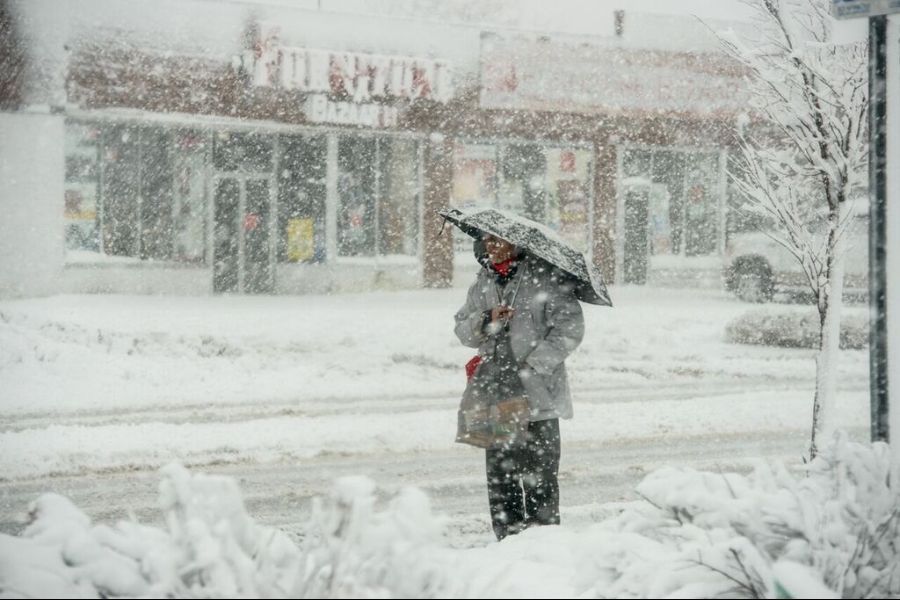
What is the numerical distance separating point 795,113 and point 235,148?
16.7m

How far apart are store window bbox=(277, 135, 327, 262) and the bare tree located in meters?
16.0

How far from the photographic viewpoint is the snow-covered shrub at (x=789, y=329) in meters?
16.3

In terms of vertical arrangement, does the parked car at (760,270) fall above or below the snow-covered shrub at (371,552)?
above

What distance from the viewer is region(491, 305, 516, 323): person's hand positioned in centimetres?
501

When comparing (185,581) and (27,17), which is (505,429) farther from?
(27,17)

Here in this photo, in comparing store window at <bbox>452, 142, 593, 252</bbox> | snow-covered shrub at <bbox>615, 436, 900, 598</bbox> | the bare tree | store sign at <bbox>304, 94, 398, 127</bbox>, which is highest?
store sign at <bbox>304, 94, 398, 127</bbox>

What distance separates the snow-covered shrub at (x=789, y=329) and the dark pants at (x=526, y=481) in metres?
12.4

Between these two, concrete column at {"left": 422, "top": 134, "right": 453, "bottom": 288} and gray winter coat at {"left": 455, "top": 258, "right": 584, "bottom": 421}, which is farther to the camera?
concrete column at {"left": 422, "top": 134, "right": 453, "bottom": 288}

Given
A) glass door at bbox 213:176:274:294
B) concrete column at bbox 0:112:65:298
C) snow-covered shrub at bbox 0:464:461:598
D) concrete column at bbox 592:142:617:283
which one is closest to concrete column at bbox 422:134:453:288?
glass door at bbox 213:176:274:294

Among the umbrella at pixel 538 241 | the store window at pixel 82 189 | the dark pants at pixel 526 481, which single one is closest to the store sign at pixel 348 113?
the store window at pixel 82 189

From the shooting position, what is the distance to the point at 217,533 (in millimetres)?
2684

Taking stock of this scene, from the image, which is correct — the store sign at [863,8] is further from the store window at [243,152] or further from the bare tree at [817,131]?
the store window at [243,152]

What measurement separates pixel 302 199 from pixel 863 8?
756 inches

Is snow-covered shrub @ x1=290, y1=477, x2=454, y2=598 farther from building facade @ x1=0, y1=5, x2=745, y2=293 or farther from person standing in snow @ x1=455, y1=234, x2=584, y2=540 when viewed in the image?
building facade @ x1=0, y1=5, x2=745, y2=293
